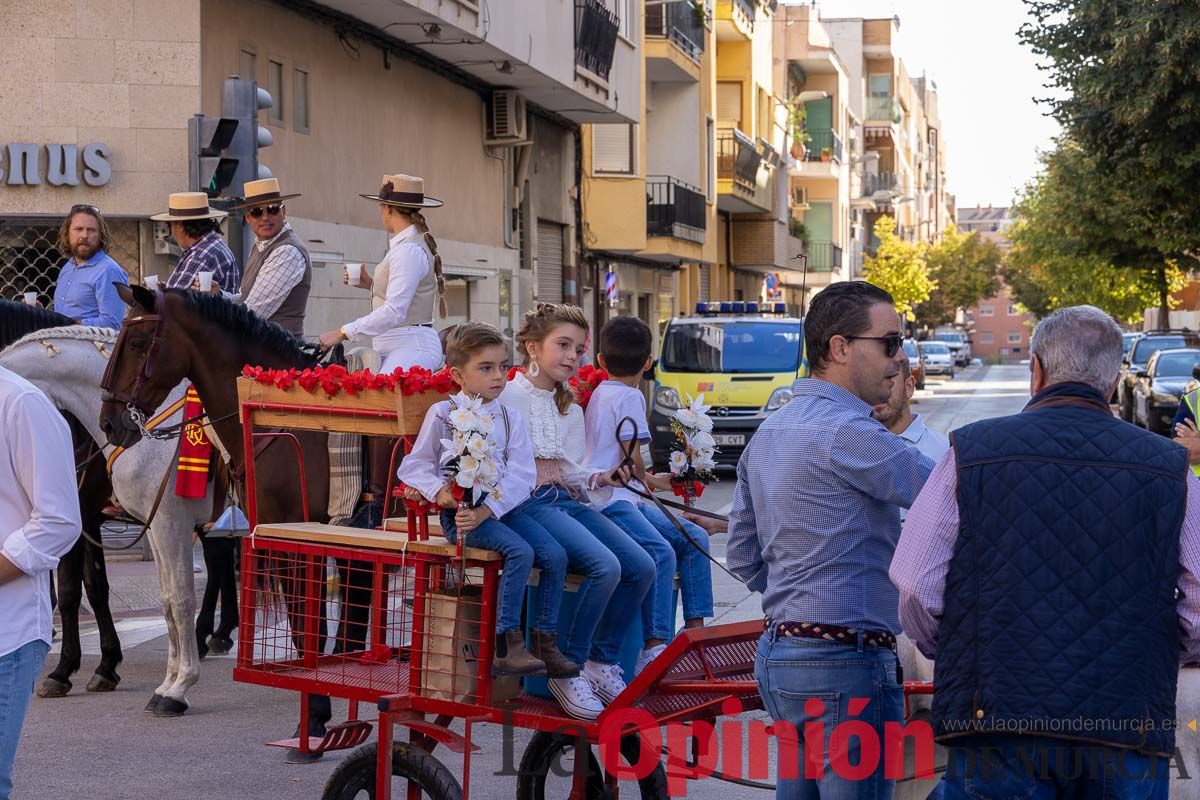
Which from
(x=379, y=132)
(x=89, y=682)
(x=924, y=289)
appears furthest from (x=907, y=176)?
(x=89, y=682)

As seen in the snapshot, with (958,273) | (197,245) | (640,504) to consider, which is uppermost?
(958,273)

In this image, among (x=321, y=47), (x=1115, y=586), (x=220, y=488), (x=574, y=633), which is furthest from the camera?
(x=321, y=47)

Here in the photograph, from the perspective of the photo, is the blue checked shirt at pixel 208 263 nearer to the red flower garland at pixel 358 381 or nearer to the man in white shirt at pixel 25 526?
the red flower garland at pixel 358 381

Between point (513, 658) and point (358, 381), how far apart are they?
1.16 metres

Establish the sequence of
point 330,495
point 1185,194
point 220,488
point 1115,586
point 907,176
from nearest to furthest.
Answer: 1. point 1115,586
2. point 330,495
3. point 220,488
4. point 1185,194
5. point 907,176

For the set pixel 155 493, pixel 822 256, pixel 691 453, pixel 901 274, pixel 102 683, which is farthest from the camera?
pixel 901 274

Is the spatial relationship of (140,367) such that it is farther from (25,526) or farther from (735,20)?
(735,20)

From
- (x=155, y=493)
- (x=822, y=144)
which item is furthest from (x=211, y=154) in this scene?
(x=822, y=144)

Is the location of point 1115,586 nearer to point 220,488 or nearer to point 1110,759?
point 1110,759

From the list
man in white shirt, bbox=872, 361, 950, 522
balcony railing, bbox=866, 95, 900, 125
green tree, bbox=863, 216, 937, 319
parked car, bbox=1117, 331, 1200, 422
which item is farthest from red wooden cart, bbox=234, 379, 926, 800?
balcony railing, bbox=866, 95, 900, 125

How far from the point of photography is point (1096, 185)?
30.2 meters

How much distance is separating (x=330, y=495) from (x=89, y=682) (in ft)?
7.67

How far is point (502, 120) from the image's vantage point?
23.8m

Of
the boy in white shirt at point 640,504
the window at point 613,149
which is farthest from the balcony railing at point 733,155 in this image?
the boy in white shirt at point 640,504
